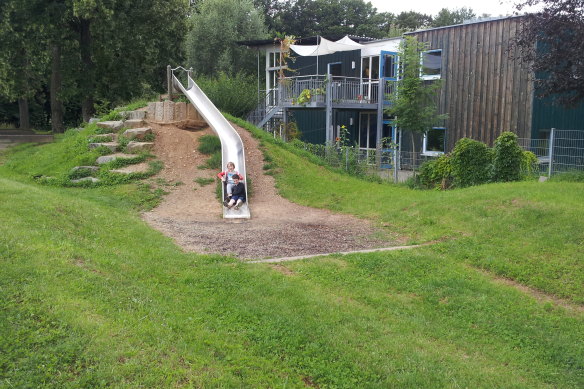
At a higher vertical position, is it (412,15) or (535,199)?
(412,15)

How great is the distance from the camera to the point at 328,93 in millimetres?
23812

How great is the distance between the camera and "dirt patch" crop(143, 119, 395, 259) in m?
8.98

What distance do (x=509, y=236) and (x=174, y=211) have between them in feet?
21.9

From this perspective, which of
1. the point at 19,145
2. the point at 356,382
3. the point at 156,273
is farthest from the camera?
the point at 19,145

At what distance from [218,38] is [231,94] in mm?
18062

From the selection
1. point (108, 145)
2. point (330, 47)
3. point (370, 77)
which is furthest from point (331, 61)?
point (108, 145)

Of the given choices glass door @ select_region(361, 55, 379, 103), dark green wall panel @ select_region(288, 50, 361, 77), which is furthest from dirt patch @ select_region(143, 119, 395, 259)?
dark green wall panel @ select_region(288, 50, 361, 77)

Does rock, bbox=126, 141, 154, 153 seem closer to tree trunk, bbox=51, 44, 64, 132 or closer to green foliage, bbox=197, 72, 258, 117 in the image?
green foliage, bbox=197, 72, 258, 117

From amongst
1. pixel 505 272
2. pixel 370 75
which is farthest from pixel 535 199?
pixel 370 75

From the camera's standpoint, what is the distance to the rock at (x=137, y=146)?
1580 centimetres

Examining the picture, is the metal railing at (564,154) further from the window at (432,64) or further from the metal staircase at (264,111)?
the metal staircase at (264,111)

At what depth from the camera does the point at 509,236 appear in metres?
8.91

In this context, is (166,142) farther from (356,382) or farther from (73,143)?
(356,382)

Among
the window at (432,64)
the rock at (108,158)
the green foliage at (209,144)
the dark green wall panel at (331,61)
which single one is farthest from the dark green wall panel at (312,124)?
the rock at (108,158)
